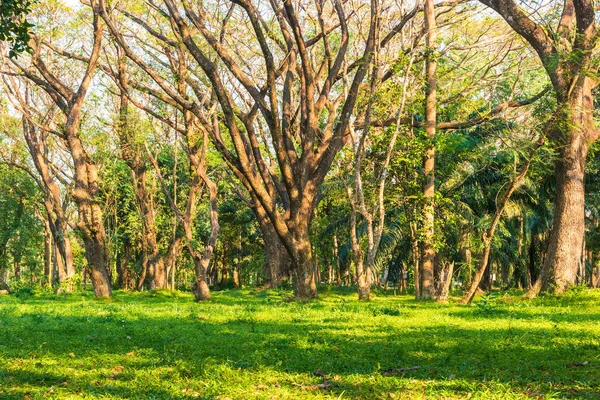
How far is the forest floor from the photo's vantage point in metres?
7.39

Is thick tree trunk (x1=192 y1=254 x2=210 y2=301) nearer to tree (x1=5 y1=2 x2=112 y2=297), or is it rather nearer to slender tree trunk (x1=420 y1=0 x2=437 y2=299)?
tree (x1=5 y1=2 x2=112 y2=297)

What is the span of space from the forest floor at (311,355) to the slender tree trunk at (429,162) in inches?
207

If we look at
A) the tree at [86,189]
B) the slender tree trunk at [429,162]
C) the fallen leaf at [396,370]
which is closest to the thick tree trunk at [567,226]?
the slender tree trunk at [429,162]

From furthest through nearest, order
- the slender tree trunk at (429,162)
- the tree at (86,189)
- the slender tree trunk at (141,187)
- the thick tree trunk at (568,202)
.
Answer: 1. the slender tree trunk at (141,187)
2. the tree at (86,189)
3. the slender tree trunk at (429,162)
4. the thick tree trunk at (568,202)

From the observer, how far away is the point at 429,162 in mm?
20875

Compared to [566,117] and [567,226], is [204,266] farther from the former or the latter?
[566,117]

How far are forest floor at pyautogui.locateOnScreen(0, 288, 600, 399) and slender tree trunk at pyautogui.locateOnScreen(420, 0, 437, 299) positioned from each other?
526cm

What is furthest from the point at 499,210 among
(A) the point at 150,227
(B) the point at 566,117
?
(A) the point at 150,227

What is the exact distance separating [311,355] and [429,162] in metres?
12.6

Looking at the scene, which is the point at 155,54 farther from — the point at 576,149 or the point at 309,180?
the point at 576,149

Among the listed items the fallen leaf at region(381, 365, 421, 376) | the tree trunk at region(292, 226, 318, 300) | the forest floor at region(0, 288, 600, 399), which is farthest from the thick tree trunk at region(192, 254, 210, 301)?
the fallen leaf at region(381, 365, 421, 376)

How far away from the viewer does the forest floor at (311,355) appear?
291 inches

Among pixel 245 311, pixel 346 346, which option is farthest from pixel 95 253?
pixel 346 346

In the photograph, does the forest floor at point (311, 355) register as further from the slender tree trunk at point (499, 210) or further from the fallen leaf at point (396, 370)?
the slender tree trunk at point (499, 210)
